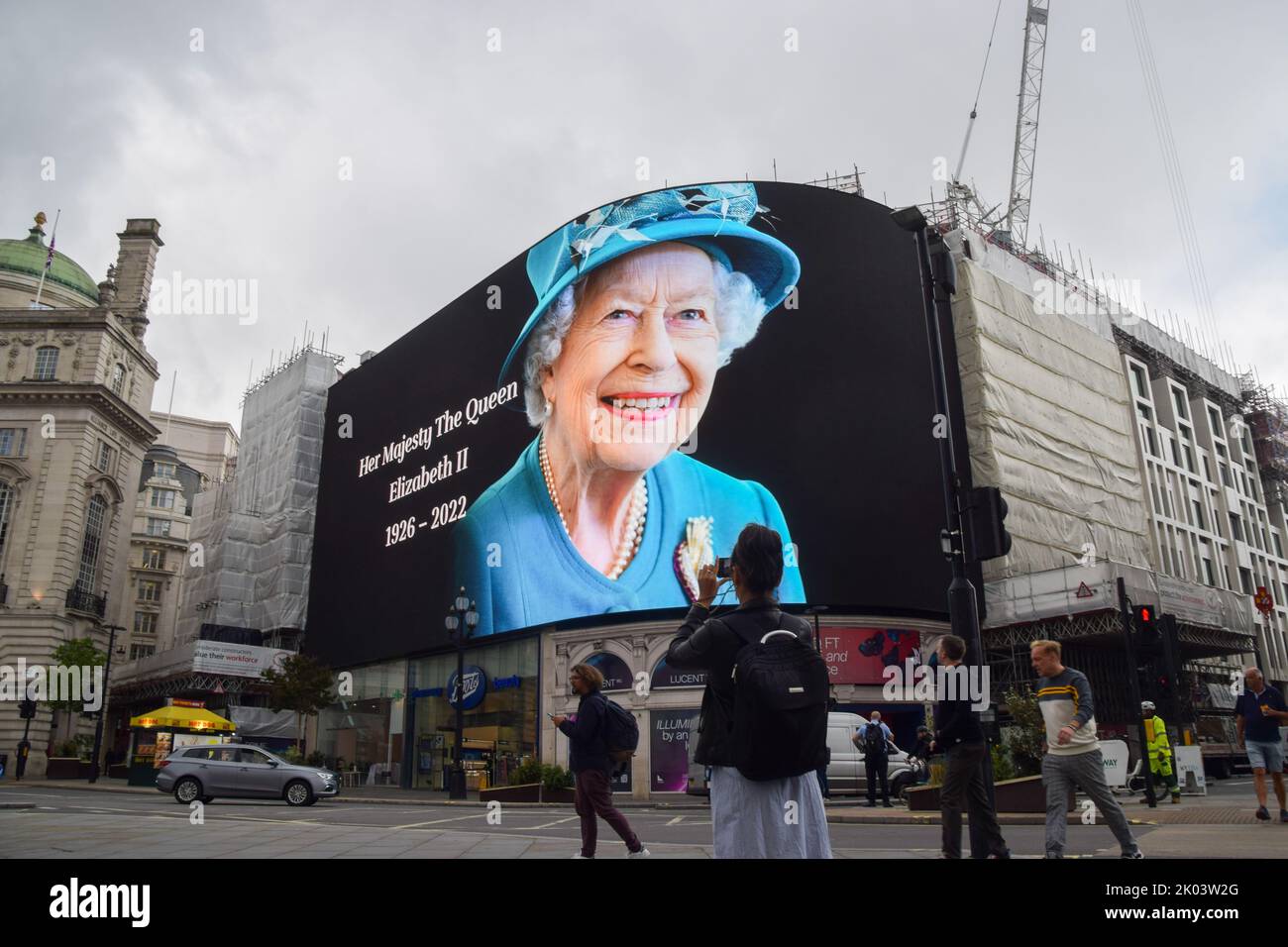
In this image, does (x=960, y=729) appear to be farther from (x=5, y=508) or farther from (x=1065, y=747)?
(x=5, y=508)

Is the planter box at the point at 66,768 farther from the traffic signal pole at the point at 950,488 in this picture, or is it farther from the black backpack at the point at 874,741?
the traffic signal pole at the point at 950,488

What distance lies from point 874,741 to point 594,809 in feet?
40.3

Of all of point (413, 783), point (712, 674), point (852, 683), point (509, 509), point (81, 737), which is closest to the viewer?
point (712, 674)

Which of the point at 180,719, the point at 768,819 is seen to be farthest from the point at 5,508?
the point at 768,819

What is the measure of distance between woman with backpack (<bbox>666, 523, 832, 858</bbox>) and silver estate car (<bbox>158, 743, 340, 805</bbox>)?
1897cm

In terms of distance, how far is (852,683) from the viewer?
2828 centimetres

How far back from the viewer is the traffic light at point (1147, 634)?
14.3 m

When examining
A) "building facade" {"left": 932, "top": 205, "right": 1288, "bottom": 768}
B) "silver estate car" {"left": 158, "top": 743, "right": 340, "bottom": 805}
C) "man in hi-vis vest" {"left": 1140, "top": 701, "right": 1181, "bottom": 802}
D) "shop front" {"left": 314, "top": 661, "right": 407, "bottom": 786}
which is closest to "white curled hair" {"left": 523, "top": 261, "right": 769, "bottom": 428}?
"building facade" {"left": 932, "top": 205, "right": 1288, "bottom": 768}

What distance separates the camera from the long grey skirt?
12.3ft

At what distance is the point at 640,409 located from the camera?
31.6 meters

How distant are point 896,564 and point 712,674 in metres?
26.7

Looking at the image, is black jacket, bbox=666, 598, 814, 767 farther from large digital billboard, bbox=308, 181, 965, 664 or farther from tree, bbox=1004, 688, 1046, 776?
large digital billboard, bbox=308, 181, 965, 664
